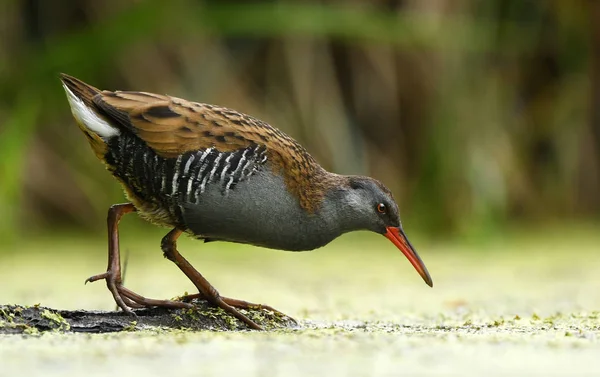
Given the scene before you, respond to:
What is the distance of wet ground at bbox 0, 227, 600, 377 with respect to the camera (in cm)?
220

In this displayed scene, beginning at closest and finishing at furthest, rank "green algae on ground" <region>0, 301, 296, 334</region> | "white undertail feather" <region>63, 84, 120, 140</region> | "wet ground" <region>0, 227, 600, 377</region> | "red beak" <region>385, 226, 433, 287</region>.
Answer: "wet ground" <region>0, 227, 600, 377</region>
"green algae on ground" <region>0, 301, 296, 334</region>
"white undertail feather" <region>63, 84, 120, 140</region>
"red beak" <region>385, 226, 433, 287</region>

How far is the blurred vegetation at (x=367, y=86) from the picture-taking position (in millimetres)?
5703

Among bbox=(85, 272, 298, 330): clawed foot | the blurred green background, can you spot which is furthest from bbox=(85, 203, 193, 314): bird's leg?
the blurred green background

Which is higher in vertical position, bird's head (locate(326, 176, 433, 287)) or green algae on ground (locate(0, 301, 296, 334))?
bird's head (locate(326, 176, 433, 287))

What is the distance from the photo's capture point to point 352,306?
3885 mm

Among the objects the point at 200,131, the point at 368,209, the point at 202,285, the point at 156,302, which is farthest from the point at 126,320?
the point at 368,209

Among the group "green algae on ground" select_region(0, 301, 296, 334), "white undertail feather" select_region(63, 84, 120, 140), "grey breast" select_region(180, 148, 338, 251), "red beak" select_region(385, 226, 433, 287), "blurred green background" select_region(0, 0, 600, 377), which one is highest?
"blurred green background" select_region(0, 0, 600, 377)

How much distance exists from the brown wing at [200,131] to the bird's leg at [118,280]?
1.06 ft

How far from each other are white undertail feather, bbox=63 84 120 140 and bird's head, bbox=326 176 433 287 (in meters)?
0.72

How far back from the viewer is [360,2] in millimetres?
6402

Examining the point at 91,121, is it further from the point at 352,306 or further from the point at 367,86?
the point at 367,86

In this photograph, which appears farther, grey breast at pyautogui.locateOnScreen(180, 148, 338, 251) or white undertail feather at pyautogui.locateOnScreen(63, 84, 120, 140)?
white undertail feather at pyautogui.locateOnScreen(63, 84, 120, 140)

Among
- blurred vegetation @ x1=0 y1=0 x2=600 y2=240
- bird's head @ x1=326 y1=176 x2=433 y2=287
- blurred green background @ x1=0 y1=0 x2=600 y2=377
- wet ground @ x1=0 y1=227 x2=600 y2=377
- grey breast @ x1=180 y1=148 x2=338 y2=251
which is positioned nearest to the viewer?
wet ground @ x1=0 y1=227 x2=600 y2=377

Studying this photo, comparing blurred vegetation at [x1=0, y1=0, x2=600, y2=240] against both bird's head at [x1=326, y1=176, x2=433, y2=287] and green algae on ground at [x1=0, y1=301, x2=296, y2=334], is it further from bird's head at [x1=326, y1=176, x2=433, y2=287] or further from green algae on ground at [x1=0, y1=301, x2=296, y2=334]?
green algae on ground at [x1=0, y1=301, x2=296, y2=334]
